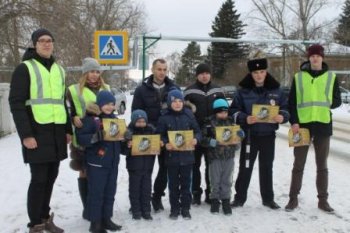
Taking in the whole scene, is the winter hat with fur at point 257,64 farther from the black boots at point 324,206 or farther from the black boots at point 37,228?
the black boots at point 37,228

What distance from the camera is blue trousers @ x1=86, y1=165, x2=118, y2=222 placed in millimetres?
5570

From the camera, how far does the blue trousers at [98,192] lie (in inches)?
219

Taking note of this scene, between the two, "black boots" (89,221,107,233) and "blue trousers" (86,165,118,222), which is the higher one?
"blue trousers" (86,165,118,222)

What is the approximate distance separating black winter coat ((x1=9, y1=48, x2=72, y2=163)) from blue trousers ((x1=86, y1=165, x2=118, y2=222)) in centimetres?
42

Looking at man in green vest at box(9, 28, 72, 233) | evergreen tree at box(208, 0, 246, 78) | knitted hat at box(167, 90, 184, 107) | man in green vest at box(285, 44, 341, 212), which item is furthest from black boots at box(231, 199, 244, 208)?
evergreen tree at box(208, 0, 246, 78)

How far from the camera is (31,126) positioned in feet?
17.0

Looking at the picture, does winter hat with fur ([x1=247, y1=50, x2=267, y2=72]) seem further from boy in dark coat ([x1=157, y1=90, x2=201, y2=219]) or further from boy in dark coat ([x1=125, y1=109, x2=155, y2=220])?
boy in dark coat ([x1=125, y1=109, x2=155, y2=220])

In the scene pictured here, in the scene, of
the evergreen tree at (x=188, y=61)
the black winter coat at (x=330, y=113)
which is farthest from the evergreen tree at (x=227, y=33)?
the black winter coat at (x=330, y=113)

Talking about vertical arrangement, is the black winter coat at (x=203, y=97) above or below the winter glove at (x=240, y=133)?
above

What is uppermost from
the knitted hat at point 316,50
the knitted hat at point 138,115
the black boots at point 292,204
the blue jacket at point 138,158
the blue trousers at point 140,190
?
the knitted hat at point 316,50

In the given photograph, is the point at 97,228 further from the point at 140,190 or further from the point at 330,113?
the point at 330,113

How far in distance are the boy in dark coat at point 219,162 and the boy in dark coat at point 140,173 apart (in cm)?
82

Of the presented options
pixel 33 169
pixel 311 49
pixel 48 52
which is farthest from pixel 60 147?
pixel 311 49

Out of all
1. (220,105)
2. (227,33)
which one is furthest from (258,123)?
(227,33)
